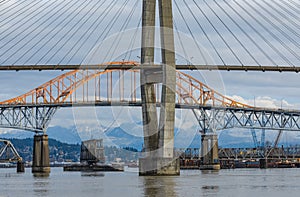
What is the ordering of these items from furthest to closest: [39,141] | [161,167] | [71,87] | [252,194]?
[71,87] → [39,141] → [161,167] → [252,194]

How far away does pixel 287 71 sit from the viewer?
85.9 metres

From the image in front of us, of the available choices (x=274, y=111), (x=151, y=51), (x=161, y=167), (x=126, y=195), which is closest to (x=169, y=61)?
(x=151, y=51)

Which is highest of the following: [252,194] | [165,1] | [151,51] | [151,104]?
[165,1]

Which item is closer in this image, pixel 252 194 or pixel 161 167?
pixel 252 194

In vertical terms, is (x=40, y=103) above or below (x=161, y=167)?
above

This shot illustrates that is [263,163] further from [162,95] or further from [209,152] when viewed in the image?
[162,95]

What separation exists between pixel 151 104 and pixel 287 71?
17.0 meters

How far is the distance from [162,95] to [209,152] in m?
83.1

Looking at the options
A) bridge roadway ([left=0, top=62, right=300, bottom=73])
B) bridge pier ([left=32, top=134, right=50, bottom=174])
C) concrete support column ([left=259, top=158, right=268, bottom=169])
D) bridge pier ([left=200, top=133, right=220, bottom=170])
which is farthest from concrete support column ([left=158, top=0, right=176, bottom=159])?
concrete support column ([left=259, top=158, right=268, bottom=169])

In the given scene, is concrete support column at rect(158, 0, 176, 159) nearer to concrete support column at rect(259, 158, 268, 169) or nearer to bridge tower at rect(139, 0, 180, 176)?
bridge tower at rect(139, 0, 180, 176)

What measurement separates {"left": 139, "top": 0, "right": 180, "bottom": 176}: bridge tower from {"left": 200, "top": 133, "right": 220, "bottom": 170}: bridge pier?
7903 cm

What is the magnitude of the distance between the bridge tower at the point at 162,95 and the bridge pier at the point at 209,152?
79.0m

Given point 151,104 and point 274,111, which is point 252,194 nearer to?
point 151,104

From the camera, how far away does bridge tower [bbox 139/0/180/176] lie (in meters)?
77.4
